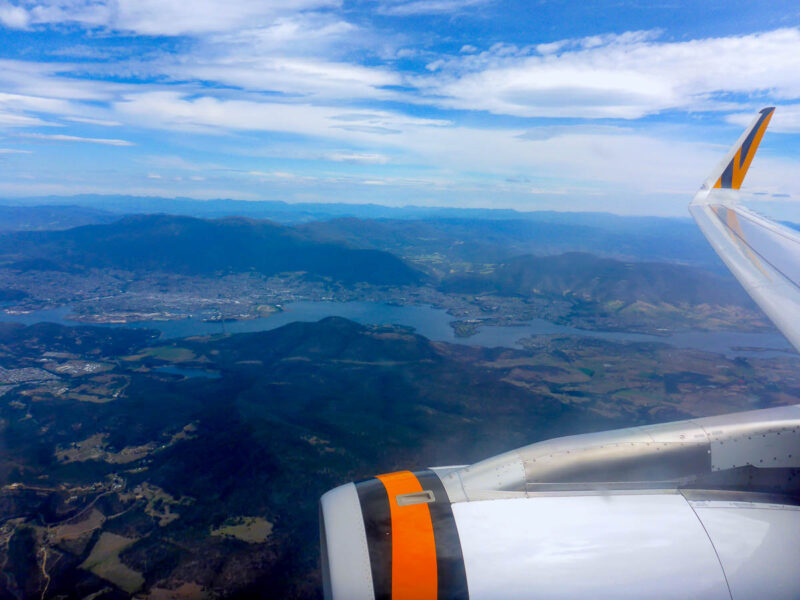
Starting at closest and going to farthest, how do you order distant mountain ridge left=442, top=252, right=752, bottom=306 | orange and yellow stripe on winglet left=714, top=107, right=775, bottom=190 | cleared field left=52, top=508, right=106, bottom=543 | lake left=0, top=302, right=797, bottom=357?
orange and yellow stripe on winglet left=714, top=107, right=775, bottom=190, cleared field left=52, top=508, right=106, bottom=543, lake left=0, top=302, right=797, bottom=357, distant mountain ridge left=442, top=252, right=752, bottom=306

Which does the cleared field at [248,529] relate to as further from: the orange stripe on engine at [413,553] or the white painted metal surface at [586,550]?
the white painted metal surface at [586,550]

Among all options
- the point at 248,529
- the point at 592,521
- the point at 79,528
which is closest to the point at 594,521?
the point at 592,521

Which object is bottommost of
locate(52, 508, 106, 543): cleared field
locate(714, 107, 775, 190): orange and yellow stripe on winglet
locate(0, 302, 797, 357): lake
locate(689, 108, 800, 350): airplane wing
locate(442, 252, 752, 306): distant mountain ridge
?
locate(52, 508, 106, 543): cleared field

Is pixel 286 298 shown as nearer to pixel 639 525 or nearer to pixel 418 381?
pixel 418 381

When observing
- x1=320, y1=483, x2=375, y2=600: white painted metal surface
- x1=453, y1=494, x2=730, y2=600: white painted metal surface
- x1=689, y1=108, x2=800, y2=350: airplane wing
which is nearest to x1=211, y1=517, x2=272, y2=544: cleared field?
x1=320, y1=483, x2=375, y2=600: white painted metal surface

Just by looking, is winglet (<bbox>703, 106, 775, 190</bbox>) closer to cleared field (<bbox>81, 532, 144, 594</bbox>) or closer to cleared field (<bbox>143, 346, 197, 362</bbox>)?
cleared field (<bbox>81, 532, 144, 594</bbox>)

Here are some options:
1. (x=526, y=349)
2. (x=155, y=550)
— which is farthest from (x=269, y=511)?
(x=526, y=349)

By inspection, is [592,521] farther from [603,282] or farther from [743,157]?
[603,282]

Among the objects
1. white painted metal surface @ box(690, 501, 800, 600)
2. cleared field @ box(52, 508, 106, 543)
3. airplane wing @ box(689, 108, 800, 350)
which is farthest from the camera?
cleared field @ box(52, 508, 106, 543)
